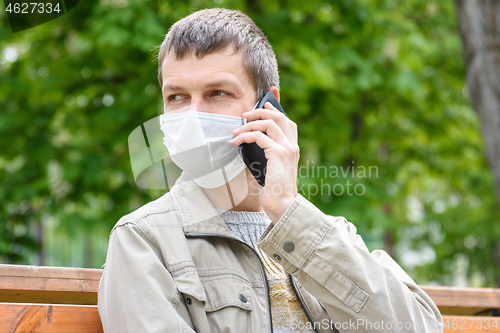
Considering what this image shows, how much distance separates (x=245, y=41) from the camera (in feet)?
7.20

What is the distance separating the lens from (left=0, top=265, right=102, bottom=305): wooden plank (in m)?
2.07

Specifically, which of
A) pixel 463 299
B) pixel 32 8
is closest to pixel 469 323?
pixel 463 299

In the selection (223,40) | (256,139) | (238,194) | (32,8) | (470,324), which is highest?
(32,8)

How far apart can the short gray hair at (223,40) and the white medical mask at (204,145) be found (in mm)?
237

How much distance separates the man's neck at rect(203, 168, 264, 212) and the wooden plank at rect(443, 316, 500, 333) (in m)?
1.12

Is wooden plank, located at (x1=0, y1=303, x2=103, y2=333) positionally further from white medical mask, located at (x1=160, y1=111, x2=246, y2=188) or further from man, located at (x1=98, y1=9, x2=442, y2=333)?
white medical mask, located at (x1=160, y1=111, x2=246, y2=188)

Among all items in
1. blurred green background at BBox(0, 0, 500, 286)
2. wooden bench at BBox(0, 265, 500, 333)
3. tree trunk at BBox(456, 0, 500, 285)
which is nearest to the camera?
wooden bench at BBox(0, 265, 500, 333)

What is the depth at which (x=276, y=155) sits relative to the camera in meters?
1.92

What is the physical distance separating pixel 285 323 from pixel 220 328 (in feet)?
1.00

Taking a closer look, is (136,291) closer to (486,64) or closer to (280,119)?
(280,119)

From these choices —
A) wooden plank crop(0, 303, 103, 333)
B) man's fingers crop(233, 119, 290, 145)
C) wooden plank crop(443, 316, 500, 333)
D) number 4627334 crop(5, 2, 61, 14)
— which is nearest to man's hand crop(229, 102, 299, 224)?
man's fingers crop(233, 119, 290, 145)

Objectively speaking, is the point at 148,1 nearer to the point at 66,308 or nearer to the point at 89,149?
the point at 89,149

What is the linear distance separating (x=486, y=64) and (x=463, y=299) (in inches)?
85.9

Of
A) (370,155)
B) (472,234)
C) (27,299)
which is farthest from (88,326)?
(472,234)
